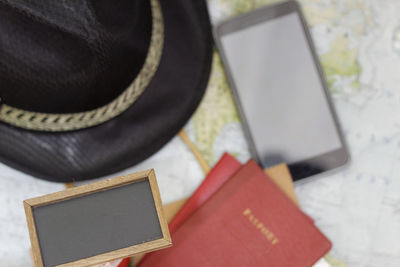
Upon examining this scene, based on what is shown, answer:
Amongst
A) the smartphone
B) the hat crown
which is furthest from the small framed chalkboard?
the smartphone

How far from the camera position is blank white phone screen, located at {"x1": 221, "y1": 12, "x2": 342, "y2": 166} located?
56 centimetres

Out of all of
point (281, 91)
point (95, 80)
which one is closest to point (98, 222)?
point (95, 80)

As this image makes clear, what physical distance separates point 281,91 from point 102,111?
248 mm

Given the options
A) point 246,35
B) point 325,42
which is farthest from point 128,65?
point 325,42

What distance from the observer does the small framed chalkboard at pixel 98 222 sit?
31cm

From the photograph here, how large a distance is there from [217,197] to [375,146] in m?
0.24

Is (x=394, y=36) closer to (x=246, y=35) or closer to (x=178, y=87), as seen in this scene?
(x=246, y=35)

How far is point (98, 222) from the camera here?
0.32 meters

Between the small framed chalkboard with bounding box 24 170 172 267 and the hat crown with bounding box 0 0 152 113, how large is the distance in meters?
0.14

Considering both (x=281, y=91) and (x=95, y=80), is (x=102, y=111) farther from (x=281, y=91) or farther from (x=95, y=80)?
(x=281, y=91)

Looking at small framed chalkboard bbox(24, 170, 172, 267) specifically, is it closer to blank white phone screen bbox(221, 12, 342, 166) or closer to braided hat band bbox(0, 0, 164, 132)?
braided hat band bbox(0, 0, 164, 132)

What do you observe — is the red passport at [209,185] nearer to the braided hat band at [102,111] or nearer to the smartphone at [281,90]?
the smartphone at [281,90]

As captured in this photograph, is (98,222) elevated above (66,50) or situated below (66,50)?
below

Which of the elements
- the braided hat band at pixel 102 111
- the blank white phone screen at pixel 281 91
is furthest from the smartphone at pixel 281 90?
the braided hat band at pixel 102 111
